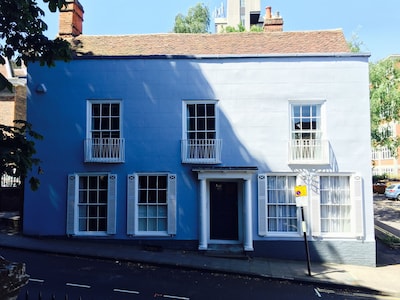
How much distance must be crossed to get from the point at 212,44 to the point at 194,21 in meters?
22.5

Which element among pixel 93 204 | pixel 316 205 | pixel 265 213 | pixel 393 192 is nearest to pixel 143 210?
pixel 93 204

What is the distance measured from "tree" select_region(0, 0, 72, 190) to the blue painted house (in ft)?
24.4

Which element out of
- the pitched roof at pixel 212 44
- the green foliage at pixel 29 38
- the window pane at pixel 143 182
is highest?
the pitched roof at pixel 212 44

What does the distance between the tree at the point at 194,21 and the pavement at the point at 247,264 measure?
27718 mm

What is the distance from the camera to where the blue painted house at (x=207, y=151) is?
11.5 m

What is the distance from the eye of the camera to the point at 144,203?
469 inches

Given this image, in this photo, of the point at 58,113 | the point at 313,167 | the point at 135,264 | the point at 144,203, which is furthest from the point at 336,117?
the point at 58,113

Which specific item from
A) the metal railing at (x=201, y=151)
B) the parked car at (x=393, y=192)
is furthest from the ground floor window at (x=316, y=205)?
the parked car at (x=393, y=192)

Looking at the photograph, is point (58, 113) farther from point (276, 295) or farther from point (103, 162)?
point (276, 295)

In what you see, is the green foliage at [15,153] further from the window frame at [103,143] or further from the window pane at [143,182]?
the window pane at [143,182]

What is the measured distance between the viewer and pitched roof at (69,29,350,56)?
13.4m

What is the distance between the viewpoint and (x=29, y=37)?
14.7 ft

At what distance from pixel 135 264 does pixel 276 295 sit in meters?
4.38

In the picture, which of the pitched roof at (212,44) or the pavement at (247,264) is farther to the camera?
the pitched roof at (212,44)
